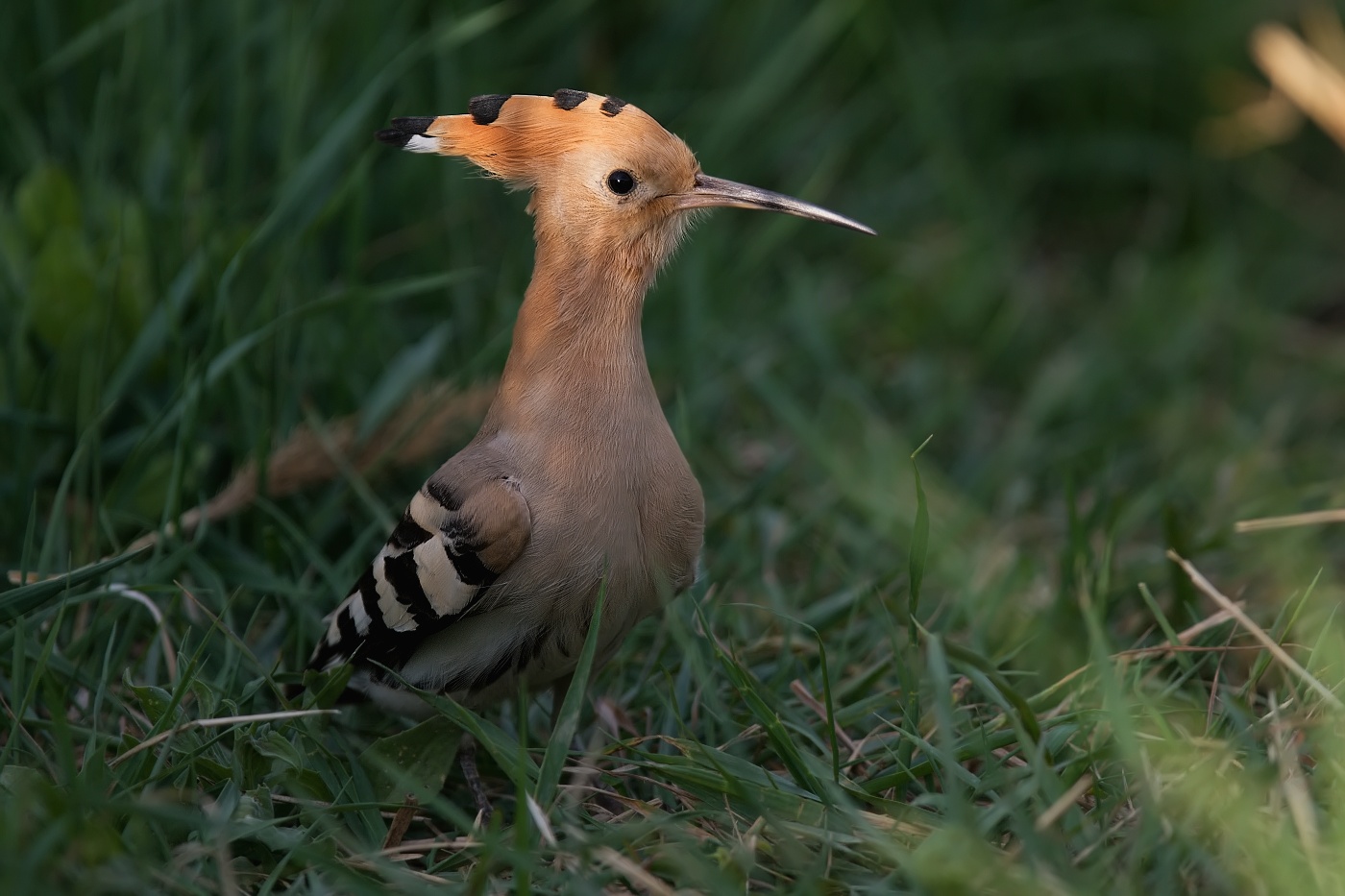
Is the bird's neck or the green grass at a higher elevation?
the bird's neck

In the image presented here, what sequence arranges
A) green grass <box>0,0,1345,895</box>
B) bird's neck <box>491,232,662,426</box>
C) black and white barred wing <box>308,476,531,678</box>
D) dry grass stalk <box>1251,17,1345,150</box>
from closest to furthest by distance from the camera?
green grass <box>0,0,1345,895</box>
black and white barred wing <box>308,476,531,678</box>
bird's neck <box>491,232,662,426</box>
dry grass stalk <box>1251,17,1345,150</box>

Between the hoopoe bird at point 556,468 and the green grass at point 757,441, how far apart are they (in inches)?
A: 5.2

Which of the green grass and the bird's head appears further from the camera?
the bird's head

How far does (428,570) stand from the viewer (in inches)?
75.4

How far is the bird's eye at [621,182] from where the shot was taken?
1.98 metres

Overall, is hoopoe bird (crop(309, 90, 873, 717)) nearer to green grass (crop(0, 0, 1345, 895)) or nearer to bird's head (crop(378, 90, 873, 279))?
bird's head (crop(378, 90, 873, 279))

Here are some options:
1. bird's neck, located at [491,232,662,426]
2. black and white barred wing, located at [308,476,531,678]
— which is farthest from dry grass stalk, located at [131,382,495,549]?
bird's neck, located at [491,232,662,426]

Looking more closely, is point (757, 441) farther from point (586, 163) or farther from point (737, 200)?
point (586, 163)

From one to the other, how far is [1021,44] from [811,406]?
4.77 ft

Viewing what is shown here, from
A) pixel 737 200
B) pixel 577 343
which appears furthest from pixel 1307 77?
pixel 577 343

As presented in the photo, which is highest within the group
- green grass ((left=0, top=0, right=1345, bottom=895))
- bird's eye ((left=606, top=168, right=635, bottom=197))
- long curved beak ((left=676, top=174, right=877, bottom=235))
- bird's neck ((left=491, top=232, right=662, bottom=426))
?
bird's eye ((left=606, top=168, right=635, bottom=197))

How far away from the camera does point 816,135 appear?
3902 mm

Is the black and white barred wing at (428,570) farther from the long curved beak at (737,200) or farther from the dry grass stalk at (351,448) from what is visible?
the long curved beak at (737,200)

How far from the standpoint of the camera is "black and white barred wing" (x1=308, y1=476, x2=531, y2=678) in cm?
185
